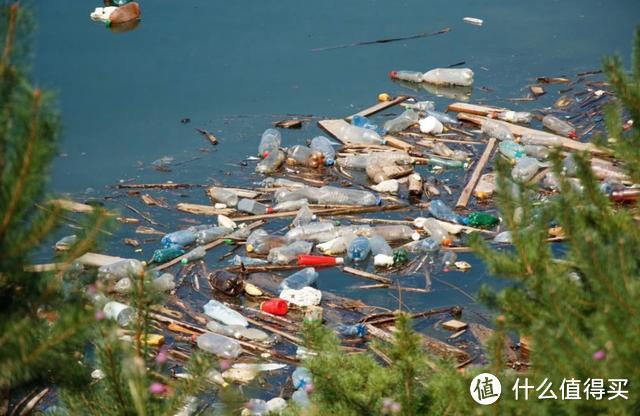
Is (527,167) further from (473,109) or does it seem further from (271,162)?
(271,162)

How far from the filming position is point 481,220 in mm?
6078

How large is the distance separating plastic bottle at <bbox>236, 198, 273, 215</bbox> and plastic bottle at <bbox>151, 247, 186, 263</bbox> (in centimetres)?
73

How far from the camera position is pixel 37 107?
5.87ft

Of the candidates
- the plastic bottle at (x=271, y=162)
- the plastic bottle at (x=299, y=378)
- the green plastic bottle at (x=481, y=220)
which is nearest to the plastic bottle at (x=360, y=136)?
the plastic bottle at (x=271, y=162)

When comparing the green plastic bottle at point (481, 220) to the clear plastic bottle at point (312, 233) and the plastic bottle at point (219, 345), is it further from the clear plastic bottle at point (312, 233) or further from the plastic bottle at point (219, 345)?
the plastic bottle at point (219, 345)

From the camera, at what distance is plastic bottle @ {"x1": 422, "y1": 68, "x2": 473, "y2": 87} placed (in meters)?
8.36

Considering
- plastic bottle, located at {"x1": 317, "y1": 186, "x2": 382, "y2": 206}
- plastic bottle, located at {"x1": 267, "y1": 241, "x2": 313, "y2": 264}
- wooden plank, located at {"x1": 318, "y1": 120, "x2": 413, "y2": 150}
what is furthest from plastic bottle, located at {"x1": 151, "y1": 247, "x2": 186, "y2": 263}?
wooden plank, located at {"x1": 318, "y1": 120, "x2": 413, "y2": 150}

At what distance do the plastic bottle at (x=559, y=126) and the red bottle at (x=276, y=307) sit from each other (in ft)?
10.6

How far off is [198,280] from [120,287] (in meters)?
0.46

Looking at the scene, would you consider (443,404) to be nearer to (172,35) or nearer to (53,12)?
(172,35)

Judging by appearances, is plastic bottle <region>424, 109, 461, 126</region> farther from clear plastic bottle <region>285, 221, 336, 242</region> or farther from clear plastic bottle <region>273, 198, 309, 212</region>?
clear plastic bottle <region>285, 221, 336, 242</region>

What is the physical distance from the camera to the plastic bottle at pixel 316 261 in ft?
18.5

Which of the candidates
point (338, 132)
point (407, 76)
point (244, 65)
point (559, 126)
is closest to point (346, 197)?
point (338, 132)

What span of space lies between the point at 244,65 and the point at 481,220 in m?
3.40
